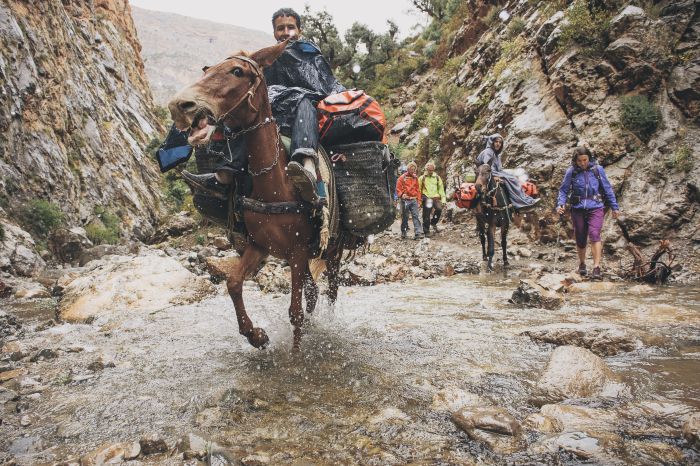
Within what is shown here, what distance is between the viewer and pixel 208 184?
3.92 m

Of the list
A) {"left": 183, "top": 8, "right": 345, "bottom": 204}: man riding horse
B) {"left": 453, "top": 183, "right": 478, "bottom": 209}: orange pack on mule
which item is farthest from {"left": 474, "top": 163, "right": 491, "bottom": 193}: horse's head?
{"left": 183, "top": 8, "right": 345, "bottom": 204}: man riding horse

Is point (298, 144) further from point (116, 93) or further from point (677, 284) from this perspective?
point (116, 93)

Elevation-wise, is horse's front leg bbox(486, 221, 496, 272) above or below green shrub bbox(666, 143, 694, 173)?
below

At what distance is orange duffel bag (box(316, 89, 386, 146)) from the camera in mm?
4133

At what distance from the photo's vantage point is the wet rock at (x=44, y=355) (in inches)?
151

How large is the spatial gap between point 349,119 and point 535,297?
341 centimetres

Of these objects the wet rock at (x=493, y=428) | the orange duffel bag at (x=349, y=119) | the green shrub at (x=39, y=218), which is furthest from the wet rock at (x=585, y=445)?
the green shrub at (x=39, y=218)

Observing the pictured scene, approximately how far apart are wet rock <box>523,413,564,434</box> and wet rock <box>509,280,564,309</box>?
133 inches

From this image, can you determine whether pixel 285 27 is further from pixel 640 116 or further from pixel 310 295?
pixel 640 116

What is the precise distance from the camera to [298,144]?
149 inches

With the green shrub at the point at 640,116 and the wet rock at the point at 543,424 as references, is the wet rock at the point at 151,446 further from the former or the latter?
the green shrub at the point at 640,116

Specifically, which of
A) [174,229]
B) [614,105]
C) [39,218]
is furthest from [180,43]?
[614,105]

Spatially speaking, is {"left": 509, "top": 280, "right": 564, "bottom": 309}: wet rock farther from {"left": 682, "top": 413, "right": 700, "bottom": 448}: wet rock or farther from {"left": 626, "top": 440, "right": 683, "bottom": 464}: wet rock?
{"left": 626, "top": 440, "right": 683, "bottom": 464}: wet rock

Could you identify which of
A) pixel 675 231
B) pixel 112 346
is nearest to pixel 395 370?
pixel 112 346
